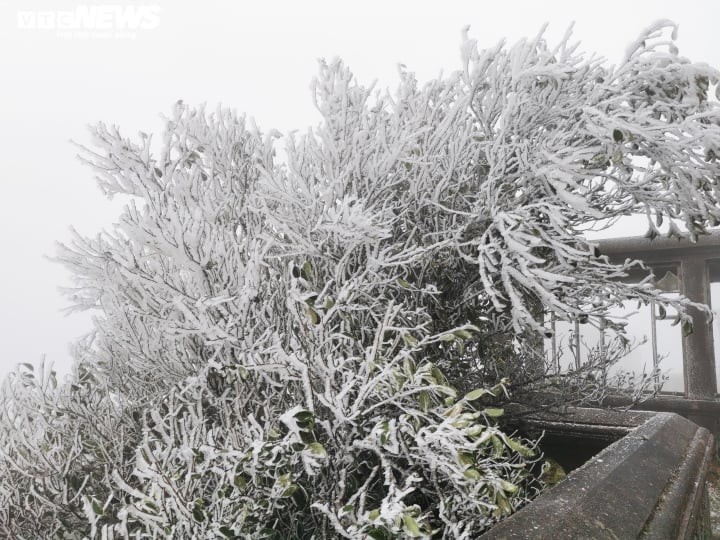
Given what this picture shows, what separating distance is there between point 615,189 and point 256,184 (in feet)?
7.40

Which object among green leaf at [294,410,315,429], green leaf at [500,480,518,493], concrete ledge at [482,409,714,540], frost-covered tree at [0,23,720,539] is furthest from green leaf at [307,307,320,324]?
concrete ledge at [482,409,714,540]

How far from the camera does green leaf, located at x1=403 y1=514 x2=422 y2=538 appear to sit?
1.63 meters

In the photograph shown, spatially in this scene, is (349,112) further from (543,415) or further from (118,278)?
(543,415)

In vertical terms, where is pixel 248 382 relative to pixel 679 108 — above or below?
below

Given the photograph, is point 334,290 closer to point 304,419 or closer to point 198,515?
point 304,419

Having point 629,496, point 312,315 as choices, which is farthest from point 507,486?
point 629,496

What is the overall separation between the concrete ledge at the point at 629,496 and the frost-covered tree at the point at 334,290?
187 mm

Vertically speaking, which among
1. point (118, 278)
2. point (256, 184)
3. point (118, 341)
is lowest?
point (118, 341)

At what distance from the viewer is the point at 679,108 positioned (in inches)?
105

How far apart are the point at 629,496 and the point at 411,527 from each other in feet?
4.70

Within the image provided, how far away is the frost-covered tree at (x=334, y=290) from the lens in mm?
2082

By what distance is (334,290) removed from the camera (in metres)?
2.63

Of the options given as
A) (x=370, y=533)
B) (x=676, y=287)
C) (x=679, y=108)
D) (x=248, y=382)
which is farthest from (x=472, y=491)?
(x=676, y=287)

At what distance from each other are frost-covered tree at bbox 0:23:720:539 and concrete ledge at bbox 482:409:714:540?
187 mm
